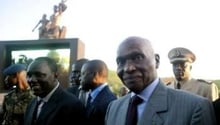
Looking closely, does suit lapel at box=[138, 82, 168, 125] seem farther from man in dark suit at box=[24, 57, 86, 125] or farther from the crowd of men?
man in dark suit at box=[24, 57, 86, 125]

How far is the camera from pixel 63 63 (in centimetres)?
973

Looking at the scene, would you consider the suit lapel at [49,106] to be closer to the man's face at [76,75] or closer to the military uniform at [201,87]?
the military uniform at [201,87]

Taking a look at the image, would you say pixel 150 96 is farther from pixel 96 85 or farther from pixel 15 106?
pixel 15 106

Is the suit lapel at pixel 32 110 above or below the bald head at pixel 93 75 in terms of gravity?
below

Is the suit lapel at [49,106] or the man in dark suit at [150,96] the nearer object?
the man in dark suit at [150,96]

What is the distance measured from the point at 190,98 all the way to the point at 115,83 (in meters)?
14.5

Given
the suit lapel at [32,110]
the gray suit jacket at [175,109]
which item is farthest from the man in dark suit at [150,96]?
the suit lapel at [32,110]

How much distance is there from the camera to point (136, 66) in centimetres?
242

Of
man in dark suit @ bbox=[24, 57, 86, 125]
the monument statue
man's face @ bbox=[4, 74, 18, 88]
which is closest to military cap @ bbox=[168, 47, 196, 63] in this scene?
man in dark suit @ bbox=[24, 57, 86, 125]

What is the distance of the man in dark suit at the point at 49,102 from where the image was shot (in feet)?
11.8

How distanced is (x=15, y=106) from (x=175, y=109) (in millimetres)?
3106

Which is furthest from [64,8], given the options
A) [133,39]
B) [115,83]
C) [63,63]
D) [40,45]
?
[133,39]

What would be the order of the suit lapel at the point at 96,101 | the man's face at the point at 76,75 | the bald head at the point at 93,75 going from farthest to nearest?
the man's face at the point at 76,75 → the bald head at the point at 93,75 → the suit lapel at the point at 96,101

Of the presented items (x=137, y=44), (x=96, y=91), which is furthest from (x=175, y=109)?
(x=96, y=91)
